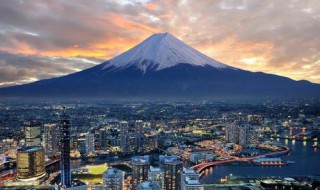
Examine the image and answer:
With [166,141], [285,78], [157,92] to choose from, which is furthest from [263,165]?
[285,78]

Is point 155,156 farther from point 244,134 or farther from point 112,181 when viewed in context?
point 112,181

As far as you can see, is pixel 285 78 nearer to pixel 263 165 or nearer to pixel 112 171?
pixel 263 165

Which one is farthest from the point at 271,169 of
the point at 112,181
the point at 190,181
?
the point at 112,181

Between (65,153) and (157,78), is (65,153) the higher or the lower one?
the lower one

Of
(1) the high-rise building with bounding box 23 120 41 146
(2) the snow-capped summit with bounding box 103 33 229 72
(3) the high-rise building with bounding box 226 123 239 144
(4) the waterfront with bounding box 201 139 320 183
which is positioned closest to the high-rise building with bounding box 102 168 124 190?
(4) the waterfront with bounding box 201 139 320 183

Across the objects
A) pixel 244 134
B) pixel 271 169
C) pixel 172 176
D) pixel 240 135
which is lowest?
pixel 271 169

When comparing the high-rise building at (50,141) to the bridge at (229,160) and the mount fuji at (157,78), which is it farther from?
the mount fuji at (157,78)

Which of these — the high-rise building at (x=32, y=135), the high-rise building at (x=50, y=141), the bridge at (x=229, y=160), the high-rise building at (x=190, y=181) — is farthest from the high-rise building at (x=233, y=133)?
the high-rise building at (x=32, y=135)

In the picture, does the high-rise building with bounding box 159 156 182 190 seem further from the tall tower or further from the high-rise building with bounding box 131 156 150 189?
the tall tower

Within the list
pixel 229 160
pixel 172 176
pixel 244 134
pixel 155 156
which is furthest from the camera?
pixel 244 134
